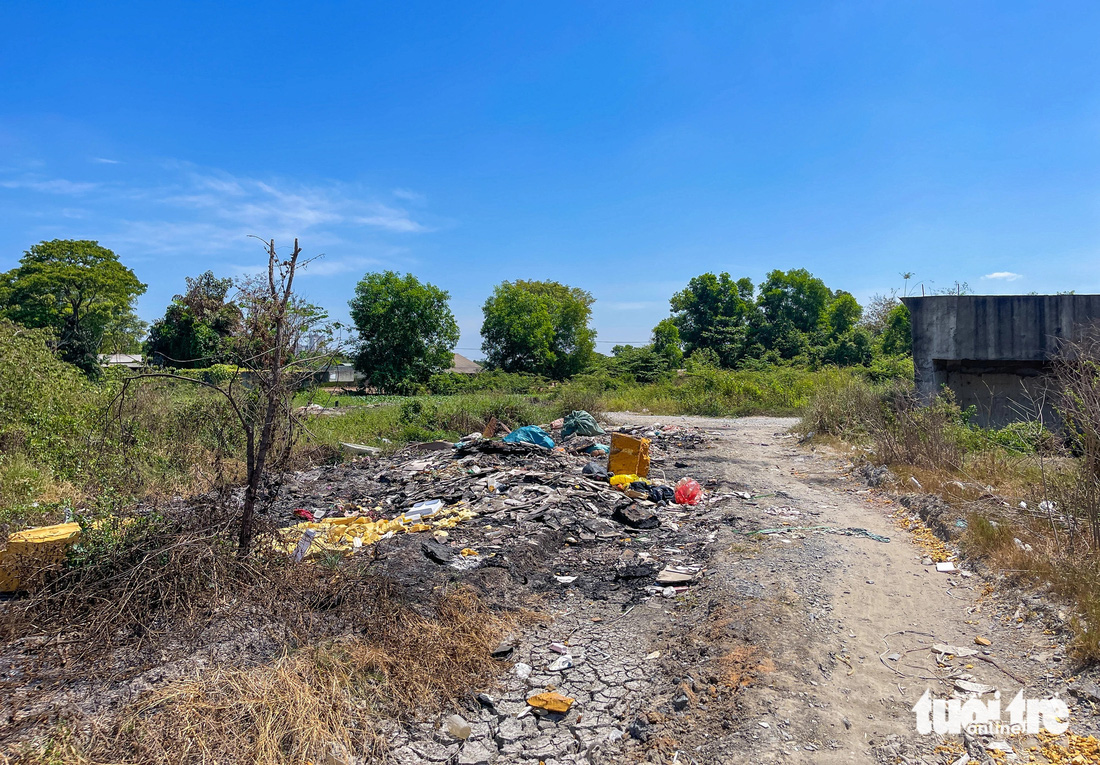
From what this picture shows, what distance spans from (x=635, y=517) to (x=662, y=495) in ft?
3.85

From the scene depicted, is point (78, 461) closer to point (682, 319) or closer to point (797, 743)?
point (797, 743)

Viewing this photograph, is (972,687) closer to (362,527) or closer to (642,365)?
(362,527)

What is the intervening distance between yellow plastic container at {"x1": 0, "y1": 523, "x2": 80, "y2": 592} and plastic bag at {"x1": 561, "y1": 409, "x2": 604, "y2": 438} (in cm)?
1116

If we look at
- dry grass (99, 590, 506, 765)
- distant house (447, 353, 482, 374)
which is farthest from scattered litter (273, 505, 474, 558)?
distant house (447, 353, 482, 374)

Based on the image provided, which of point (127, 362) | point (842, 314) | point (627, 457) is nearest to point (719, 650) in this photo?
point (627, 457)

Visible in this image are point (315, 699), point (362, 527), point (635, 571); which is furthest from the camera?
point (362, 527)

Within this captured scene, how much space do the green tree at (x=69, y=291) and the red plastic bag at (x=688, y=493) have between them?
2820 centimetres

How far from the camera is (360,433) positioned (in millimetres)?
13945

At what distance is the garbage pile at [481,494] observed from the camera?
6.61 m

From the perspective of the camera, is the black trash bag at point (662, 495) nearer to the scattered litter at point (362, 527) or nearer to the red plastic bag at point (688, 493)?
the red plastic bag at point (688, 493)

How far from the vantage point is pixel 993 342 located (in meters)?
12.2

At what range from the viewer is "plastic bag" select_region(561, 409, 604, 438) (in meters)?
14.7

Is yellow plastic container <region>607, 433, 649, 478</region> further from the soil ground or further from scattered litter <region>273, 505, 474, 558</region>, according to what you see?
scattered litter <region>273, 505, 474, 558</region>

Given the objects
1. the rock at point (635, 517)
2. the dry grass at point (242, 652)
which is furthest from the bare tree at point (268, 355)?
the rock at point (635, 517)
